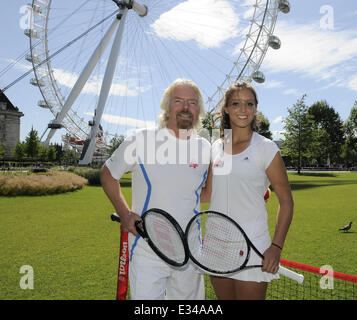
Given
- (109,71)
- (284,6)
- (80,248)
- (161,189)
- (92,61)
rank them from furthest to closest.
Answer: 1. (284,6)
2. (92,61)
3. (109,71)
4. (80,248)
5. (161,189)

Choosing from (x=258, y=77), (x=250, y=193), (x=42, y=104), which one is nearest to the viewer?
(x=250, y=193)

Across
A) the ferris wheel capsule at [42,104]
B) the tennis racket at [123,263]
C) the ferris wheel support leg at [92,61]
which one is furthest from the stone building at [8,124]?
the tennis racket at [123,263]

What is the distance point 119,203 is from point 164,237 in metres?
0.49

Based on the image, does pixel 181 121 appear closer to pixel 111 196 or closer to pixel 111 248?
pixel 111 196

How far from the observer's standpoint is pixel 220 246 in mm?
2676

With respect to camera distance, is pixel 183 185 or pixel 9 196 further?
pixel 9 196

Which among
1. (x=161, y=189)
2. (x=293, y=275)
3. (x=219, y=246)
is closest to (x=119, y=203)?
(x=161, y=189)

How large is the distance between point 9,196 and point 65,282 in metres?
15.1

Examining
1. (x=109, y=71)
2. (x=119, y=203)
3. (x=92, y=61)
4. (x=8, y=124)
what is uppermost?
(x=8, y=124)

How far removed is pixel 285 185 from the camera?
8.34 ft

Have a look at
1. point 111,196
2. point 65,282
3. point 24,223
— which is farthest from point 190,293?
point 24,223

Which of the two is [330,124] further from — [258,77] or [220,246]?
[220,246]

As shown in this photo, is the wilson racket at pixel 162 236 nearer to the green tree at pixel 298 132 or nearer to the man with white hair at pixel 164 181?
the man with white hair at pixel 164 181

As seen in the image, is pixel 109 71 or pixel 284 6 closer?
pixel 109 71
